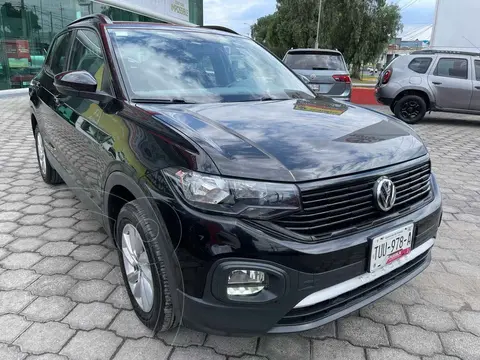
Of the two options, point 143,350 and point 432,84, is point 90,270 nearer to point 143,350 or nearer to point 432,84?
point 143,350

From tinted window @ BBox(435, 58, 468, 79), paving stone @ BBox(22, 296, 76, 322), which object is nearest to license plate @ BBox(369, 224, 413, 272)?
paving stone @ BBox(22, 296, 76, 322)

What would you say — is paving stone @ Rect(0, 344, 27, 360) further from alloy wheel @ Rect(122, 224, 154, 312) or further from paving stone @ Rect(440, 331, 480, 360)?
paving stone @ Rect(440, 331, 480, 360)

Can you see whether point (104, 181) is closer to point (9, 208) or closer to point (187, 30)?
point (187, 30)

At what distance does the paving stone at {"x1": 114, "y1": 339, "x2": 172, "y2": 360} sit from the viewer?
6.72ft

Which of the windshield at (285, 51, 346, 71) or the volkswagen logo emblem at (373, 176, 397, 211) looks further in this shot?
the windshield at (285, 51, 346, 71)

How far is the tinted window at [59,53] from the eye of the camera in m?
3.63

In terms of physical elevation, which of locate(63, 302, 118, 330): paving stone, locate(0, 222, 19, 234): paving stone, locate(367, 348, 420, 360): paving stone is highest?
locate(0, 222, 19, 234): paving stone

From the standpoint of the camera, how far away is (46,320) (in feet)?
7.54

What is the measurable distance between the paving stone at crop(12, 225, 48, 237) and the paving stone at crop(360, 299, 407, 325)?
261cm

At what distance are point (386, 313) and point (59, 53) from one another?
357 centimetres

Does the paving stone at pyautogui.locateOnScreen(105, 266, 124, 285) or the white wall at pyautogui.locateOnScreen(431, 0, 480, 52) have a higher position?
the white wall at pyautogui.locateOnScreen(431, 0, 480, 52)

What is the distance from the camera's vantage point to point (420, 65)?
961 cm

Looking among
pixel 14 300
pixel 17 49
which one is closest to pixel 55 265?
pixel 14 300

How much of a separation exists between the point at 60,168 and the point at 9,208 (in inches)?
31.5
